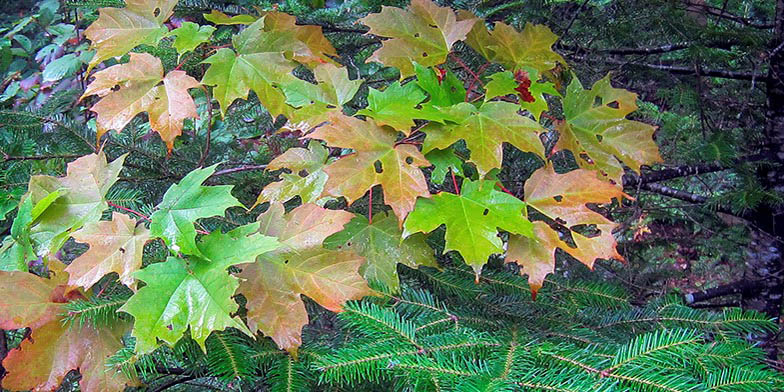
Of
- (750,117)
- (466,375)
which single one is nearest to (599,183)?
(466,375)

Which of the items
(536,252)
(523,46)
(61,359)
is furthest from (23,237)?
(523,46)

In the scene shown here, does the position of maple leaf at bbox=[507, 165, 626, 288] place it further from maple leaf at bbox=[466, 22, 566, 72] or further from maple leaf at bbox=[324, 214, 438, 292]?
maple leaf at bbox=[466, 22, 566, 72]

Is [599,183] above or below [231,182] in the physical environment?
above

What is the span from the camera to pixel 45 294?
0.85 m

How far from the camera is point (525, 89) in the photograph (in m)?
1.08

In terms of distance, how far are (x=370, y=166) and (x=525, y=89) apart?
0.37 m

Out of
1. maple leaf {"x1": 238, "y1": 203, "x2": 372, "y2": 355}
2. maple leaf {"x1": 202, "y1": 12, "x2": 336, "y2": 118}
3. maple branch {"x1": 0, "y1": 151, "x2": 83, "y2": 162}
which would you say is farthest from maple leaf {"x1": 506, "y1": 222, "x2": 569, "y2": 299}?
maple branch {"x1": 0, "y1": 151, "x2": 83, "y2": 162}

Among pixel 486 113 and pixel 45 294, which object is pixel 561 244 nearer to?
pixel 486 113

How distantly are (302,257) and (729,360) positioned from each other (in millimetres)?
659

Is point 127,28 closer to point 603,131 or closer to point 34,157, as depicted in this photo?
point 34,157

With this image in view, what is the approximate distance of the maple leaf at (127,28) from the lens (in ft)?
3.86

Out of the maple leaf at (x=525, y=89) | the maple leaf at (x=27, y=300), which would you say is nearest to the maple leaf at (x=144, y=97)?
the maple leaf at (x=27, y=300)

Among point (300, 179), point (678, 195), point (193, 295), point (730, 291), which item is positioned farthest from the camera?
point (730, 291)

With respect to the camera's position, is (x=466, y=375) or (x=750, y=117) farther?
(x=750, y=117)
